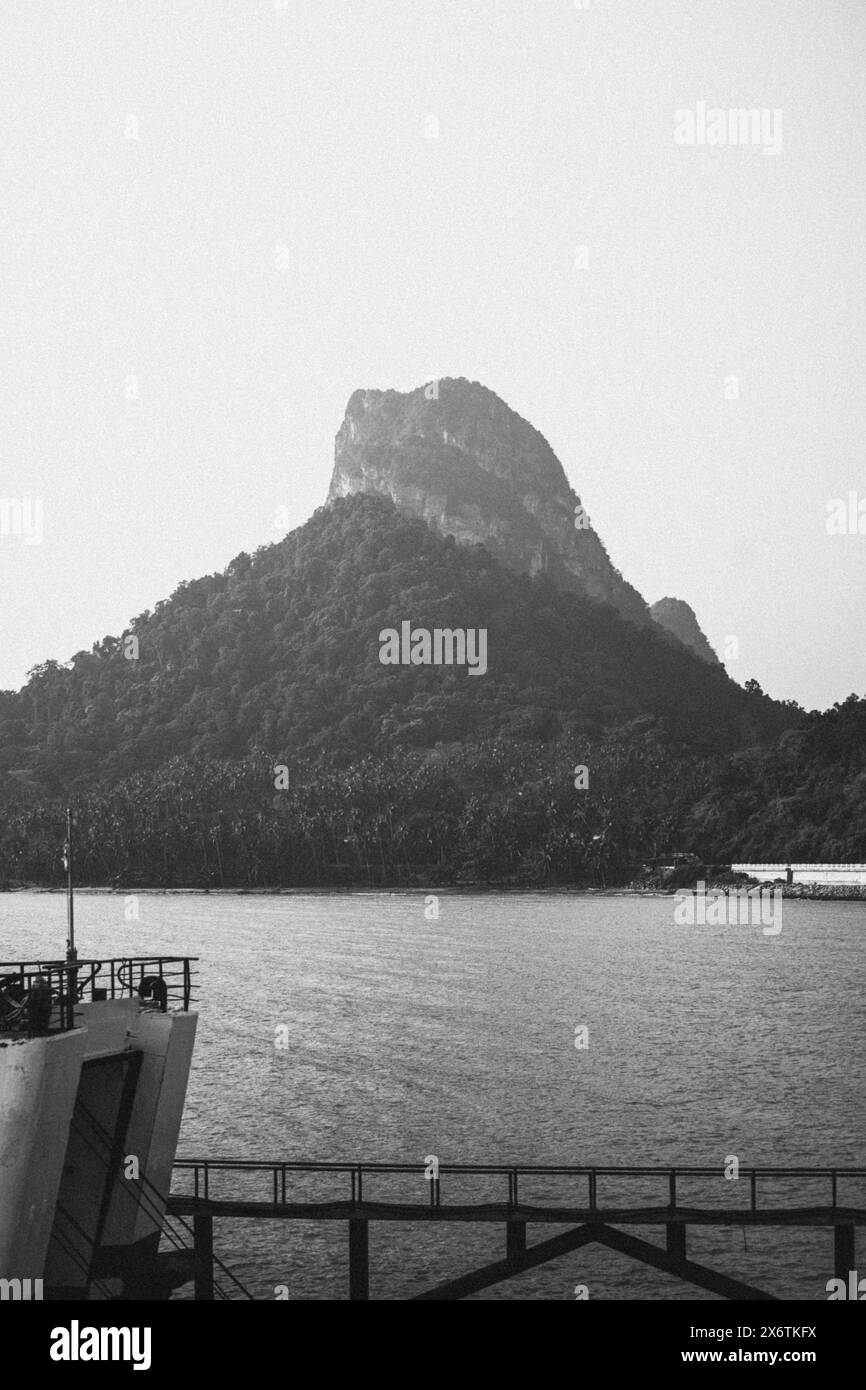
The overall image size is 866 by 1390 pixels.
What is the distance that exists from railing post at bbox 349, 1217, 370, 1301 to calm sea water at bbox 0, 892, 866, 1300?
27.4 ft

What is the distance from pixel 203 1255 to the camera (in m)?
32.3

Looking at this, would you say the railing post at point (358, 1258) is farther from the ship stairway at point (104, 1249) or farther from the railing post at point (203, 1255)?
the ship stairway at point (104, 1249)

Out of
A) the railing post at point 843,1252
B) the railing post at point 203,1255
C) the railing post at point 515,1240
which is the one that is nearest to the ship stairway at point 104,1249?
the railing post at point 203,1255

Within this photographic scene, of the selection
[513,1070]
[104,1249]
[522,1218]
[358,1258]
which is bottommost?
[513,1070]

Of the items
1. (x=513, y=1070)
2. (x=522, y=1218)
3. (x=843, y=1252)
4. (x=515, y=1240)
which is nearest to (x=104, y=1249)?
(x=522, y=1218)

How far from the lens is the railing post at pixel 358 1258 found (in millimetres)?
31781

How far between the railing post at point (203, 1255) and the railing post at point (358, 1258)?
299cm

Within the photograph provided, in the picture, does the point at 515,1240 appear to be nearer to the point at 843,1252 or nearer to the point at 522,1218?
the point at 522,1218

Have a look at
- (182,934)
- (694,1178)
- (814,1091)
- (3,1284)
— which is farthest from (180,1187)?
(182,934)

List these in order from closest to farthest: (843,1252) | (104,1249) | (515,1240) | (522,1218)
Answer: (104,1249)
(522,1218)
(843,1252)
(515,1240)

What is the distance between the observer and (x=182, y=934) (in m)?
156

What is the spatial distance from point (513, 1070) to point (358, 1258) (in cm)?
4395
